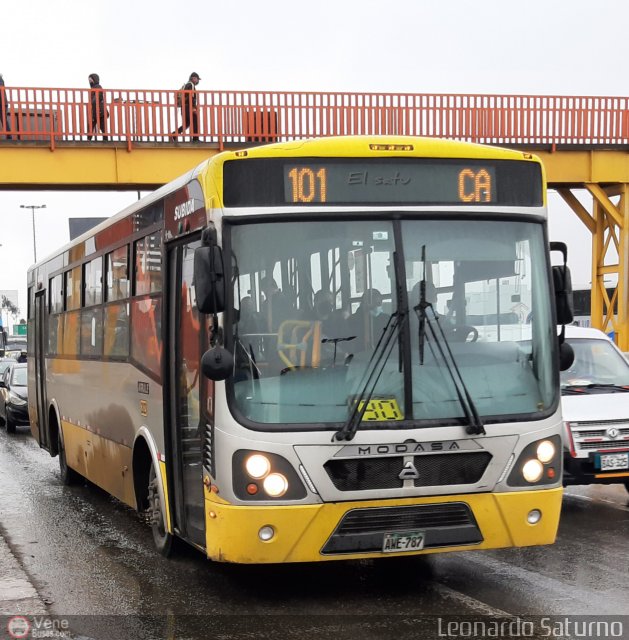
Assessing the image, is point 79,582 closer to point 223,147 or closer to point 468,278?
point 468,278

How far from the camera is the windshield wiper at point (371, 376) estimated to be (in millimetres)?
6465

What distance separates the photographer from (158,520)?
841 centimetres

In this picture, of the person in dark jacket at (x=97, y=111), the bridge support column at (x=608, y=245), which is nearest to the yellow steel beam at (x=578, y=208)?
the bridge support column at (x=608, y=245)

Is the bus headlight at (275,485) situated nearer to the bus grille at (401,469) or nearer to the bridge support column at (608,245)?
the bus grille at (401,469)

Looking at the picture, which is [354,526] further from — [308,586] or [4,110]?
[4,110]

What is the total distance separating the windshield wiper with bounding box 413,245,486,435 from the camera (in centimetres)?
666

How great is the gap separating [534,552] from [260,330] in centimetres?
331

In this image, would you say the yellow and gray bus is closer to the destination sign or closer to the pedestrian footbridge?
the destination sign

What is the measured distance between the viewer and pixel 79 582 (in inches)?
309

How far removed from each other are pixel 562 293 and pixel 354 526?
2.12m

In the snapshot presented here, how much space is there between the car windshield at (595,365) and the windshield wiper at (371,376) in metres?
5.05

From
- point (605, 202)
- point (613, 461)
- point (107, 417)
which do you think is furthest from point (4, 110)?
point (613, 461)

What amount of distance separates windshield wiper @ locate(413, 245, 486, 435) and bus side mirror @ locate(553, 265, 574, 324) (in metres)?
0.92

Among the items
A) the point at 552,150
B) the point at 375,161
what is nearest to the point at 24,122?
the point at 552,150
